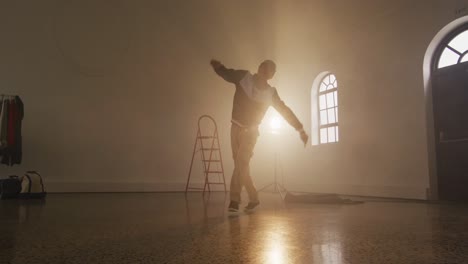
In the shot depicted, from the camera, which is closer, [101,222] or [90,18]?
[101,222]

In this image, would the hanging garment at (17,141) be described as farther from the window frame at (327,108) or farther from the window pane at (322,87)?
the window pane at (322,87)

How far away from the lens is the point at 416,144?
4.92 meters

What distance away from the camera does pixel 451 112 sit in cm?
469

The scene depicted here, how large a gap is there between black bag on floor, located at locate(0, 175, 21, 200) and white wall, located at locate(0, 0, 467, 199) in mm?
988

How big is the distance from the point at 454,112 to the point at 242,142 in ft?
10.3

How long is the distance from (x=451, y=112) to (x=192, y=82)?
4175 millimetres

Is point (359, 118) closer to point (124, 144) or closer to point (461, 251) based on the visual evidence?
point (124, 144)

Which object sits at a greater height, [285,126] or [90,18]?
[90,18]

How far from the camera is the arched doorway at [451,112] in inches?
179

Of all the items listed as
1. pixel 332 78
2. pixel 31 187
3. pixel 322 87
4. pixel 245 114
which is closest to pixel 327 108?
pixel 322 87

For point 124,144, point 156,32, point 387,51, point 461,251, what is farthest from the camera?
point 156,32

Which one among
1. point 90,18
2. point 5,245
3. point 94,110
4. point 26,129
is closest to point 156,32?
point 90,18

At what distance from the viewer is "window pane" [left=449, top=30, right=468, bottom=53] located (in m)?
4.62

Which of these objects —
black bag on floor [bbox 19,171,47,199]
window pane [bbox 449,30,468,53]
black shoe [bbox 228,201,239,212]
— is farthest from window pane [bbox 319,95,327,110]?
black bag on floor [bbox 19,171,47,199]
